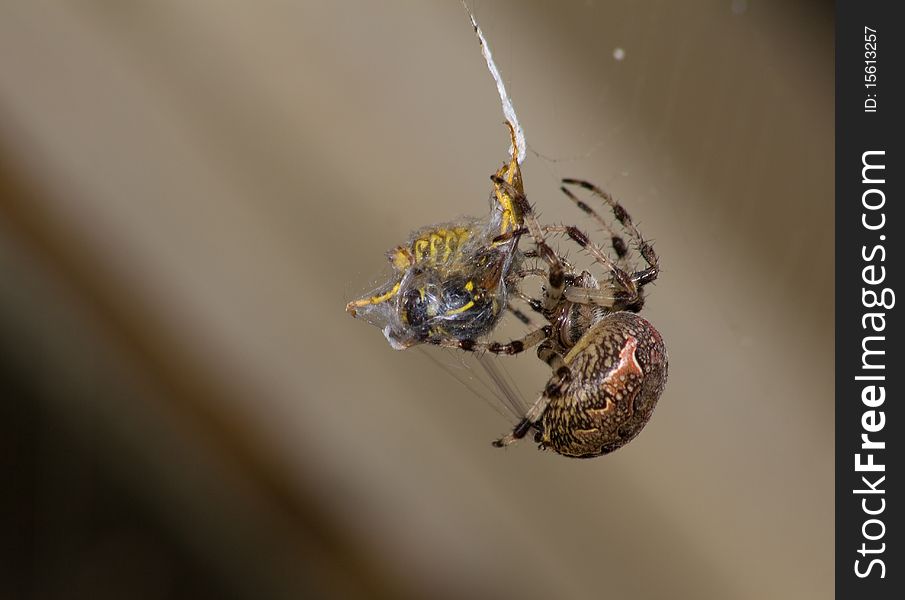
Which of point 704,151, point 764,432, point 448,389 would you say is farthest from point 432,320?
point 764,432

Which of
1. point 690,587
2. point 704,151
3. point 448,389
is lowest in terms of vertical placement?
point 690,587

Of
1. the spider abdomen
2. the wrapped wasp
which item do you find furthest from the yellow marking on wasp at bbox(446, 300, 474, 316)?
the spider abdomen

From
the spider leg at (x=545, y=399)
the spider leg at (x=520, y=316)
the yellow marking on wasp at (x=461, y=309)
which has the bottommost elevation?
the spider leg at (x=545, y=399)

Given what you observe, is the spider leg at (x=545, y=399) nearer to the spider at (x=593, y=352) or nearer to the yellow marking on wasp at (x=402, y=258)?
the spider at (x=593, y=352)

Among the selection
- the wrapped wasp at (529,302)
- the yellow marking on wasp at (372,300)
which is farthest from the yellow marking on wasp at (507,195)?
the yellow marking on wasp at (372,300)

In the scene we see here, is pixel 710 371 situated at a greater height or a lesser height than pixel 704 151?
lesser
